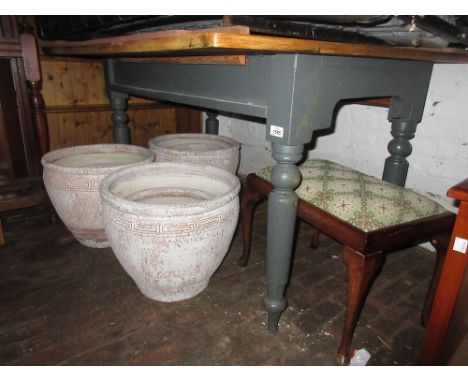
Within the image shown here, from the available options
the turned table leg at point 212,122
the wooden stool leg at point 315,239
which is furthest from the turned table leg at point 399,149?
the turned table leg at point 212,122

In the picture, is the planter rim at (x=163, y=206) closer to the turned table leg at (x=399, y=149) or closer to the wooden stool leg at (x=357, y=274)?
the wooden stool leg at (x=357, y=274)

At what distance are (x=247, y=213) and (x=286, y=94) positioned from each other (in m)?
0.85

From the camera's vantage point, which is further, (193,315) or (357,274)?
(193,315)

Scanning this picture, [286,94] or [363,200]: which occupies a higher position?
[286,94]

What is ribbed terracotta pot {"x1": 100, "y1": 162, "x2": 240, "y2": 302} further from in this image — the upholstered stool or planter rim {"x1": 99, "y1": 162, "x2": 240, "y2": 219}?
the upholstered stool

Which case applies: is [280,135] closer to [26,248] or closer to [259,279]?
[259,279]

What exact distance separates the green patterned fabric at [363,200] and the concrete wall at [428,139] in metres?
0.68

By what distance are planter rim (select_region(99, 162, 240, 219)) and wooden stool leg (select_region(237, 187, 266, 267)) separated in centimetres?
20

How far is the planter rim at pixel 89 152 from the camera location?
1690mm

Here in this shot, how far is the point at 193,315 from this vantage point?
4.87 ft

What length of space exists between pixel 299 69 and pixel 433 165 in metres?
1.32

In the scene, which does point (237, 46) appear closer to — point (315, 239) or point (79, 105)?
point (315, 239)

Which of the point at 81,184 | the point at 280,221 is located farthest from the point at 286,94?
the point at 81,184

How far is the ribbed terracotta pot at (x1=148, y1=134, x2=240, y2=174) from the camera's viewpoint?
6.72ft
